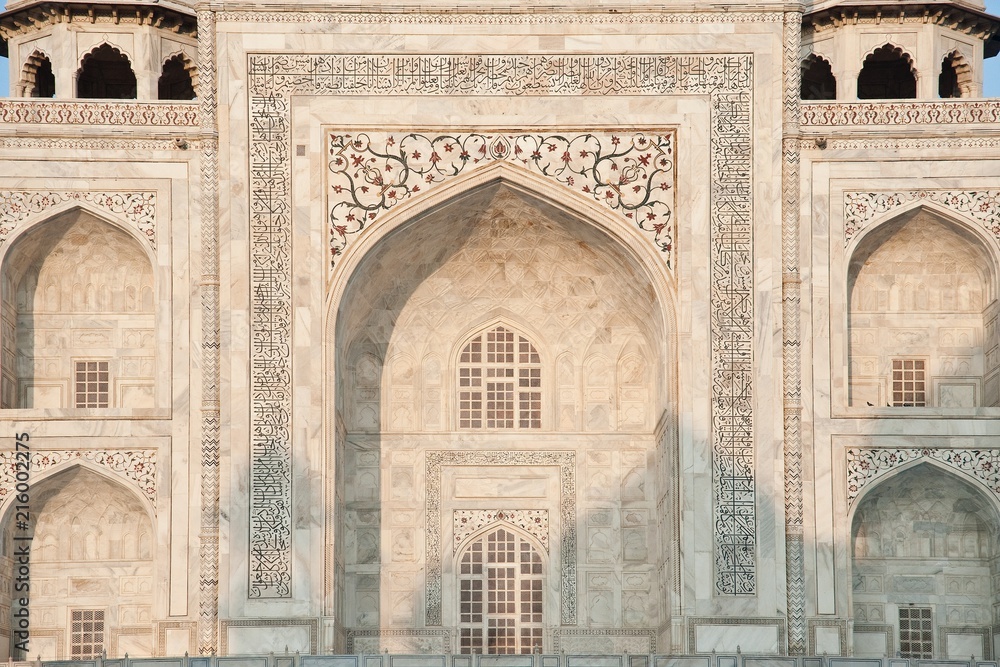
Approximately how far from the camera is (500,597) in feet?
79.7

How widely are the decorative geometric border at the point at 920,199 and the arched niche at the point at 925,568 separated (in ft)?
10.0

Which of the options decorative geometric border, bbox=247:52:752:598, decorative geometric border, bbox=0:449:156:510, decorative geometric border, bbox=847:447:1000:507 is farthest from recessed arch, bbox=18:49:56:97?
decorative geometric border, bbox=847:447:1000:507

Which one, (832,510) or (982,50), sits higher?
(982,50)

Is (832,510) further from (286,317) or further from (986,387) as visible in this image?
(286,317)

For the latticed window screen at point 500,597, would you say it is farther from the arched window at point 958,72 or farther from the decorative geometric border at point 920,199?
the arched window at point 958,72

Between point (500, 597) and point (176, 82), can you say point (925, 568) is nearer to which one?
point (500, 597)

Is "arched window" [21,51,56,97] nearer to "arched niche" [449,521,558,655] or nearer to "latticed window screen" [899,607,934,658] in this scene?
"arched niche" [449,521,558,655]

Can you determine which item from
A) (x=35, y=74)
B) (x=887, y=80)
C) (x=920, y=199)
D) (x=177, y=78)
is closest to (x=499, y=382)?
(x=920, y=199)

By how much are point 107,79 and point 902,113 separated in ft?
34.4

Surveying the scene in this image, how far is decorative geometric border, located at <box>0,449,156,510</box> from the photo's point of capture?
22828 mm

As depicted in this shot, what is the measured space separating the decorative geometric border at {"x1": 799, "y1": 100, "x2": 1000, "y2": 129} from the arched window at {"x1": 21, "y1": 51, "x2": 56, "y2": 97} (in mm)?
9811

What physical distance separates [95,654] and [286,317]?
471cm

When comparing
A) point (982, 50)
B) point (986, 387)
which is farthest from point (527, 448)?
point (982, 50)

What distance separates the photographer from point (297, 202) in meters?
23.0
